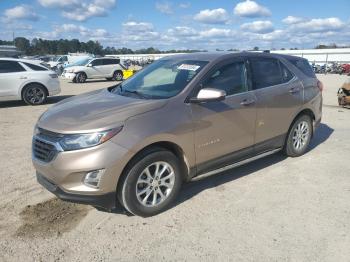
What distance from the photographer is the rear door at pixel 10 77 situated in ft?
40.0

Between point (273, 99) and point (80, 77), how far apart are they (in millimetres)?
21068

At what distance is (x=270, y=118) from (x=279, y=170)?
2.80 ft

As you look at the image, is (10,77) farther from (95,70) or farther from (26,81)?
(95,70)

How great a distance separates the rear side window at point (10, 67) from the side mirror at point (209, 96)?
1009cm

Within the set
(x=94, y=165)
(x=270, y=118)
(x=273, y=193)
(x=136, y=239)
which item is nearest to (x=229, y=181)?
(x=273, y=193)

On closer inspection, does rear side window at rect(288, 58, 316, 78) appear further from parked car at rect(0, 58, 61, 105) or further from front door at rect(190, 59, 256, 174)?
parked car at rect(0, 58, 61, 105)

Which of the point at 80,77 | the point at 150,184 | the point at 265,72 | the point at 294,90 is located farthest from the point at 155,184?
the point at 80,77

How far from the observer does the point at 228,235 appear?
3.72 meters

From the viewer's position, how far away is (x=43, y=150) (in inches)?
154

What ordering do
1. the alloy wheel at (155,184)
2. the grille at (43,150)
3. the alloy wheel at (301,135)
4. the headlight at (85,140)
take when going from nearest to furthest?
1. the headlight at (85,140)
2. the grille at (43,150)
3. the alloy wheel at (155,184)
4. the alloy wheel at (301,135)

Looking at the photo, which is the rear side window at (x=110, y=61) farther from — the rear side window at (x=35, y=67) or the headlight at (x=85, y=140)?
the headlight at (x=85, y=140)

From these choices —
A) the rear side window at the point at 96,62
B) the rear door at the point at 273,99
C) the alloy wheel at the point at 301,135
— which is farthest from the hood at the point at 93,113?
the rear side window at the point at 96,62

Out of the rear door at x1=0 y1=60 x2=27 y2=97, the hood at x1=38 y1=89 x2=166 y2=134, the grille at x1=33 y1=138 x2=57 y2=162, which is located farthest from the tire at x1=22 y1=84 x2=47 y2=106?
the grille at x1=33 y1=138 x2=57 y2=162

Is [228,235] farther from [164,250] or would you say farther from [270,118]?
[270,118]
